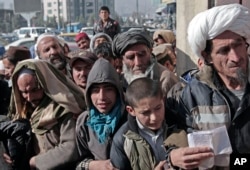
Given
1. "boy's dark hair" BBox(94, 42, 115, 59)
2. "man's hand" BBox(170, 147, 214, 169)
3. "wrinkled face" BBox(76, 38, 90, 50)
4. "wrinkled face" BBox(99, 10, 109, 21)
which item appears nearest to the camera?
"man's hand" BBox(170, 147, 214, 169)

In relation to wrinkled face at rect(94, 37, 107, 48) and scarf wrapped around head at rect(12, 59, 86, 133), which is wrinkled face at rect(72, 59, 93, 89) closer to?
scarf wrapped around head at rect(12, 59, 86, 133)

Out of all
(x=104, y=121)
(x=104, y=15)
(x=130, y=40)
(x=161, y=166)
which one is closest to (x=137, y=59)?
(x=130, y=40)

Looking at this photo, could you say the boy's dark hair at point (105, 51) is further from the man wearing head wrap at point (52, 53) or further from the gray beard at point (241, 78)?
→ the gray beard at point (241, 78)

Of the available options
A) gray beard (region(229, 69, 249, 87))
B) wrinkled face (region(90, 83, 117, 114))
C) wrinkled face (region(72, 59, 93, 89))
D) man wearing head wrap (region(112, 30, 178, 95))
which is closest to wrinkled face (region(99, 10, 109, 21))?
wrinkled face (region(72, 59, 93, 89))

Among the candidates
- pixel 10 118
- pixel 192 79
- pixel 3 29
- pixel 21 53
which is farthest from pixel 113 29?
pixel 3 29

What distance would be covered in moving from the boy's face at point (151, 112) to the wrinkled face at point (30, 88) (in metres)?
0.88

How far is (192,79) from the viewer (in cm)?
239

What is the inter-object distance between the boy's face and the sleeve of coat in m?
0.67

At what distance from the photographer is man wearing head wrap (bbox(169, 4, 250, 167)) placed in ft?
7.19

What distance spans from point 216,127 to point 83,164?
92 centimetres

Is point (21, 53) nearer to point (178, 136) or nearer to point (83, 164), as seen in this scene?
point (83, 164)

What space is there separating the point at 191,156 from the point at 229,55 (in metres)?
0.54

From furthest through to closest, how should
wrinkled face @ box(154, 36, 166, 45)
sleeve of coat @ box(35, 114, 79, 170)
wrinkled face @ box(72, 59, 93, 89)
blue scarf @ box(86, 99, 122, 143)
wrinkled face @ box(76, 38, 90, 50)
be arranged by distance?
wrinkled face @ box(76, 38, 90, 50)
wrinkled face @ box(154, 36, 166, 45)
wrinkled face @ box(72, 59, 93, 89)
sleeve of coat @ box(35, 114, 79, 170)
blue scarf @ box(86, 99, 122, 143)

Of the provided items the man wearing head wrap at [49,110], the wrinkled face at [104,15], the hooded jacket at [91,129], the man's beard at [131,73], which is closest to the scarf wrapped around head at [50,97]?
the man wearing head wrap at [49,110]
